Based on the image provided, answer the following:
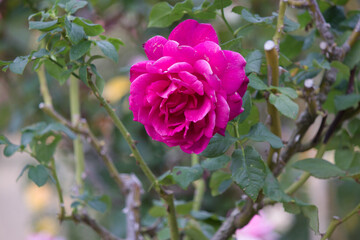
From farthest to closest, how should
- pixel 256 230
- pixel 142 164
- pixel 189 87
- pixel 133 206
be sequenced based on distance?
pixel 256 230 < pixel 133 206 < pixel 142 164 < pixel 189 87

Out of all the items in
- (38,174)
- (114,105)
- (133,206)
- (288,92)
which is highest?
(288,92)

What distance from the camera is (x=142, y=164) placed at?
39 cm

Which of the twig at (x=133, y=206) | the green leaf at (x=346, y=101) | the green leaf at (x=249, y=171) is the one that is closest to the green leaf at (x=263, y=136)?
the green leaf at (x=249, y=171)

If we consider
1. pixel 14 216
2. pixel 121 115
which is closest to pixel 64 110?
pixel 121 115

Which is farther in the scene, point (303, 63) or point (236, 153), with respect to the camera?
point (303, 63)

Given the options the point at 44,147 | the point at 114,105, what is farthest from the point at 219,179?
the point at 114,105

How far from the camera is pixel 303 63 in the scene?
0.44 meters

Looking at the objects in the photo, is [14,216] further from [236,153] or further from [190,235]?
[236,153]

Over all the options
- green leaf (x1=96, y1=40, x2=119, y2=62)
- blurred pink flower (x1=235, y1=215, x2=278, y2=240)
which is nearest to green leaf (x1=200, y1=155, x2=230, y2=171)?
green leaf (x1=96, y1=40, x2=119, y2=62)

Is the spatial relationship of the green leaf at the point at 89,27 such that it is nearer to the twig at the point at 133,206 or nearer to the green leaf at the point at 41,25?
the green leaf at the point at 41,25

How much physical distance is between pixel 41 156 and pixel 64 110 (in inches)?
19.6

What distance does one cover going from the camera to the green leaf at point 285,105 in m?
0.33

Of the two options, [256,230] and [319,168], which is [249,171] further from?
[256,230]

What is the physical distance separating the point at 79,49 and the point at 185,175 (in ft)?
0.42
